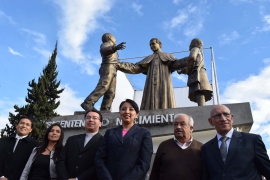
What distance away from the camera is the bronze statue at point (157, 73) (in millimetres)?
8492

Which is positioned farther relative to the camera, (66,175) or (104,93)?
(104,93)

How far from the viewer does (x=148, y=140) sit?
10.9 ft

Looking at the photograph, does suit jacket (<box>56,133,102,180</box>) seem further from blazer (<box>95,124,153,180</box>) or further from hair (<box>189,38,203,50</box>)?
hair (<box>189,38,203,50</box>)

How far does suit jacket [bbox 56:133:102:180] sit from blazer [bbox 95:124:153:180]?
200 mm

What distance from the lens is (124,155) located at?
125 inches

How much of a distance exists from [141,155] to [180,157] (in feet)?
1.45

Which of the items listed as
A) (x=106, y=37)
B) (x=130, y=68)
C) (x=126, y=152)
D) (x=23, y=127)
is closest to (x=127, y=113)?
(x=126, y=152)

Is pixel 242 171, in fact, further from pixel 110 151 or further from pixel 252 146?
pixel 110 151

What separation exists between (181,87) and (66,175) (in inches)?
674

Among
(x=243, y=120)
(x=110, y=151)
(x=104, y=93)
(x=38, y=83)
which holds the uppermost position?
(x=38, y=83)

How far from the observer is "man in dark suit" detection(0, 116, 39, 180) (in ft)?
12.7

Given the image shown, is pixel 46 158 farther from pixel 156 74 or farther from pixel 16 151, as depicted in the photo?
pixel 156 74

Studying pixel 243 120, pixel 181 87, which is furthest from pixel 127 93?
pixel 243 120

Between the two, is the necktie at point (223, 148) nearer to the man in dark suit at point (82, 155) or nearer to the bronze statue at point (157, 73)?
the man in dark suit at point (82, 155)
